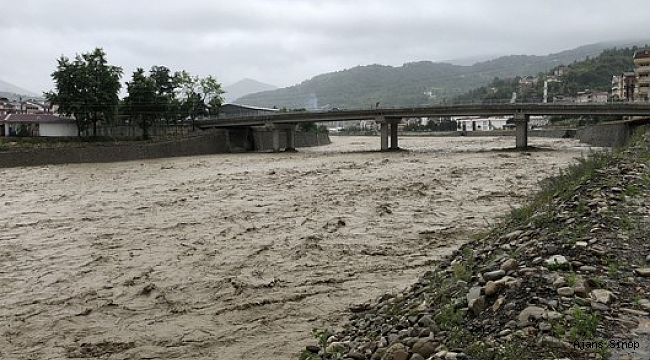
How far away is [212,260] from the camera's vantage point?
12383mm

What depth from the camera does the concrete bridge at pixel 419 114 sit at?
5572 cm

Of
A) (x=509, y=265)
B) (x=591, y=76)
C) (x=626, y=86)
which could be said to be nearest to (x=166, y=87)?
Answer: (x=509, y=265)

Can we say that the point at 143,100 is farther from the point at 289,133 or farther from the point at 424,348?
the point at 424,348

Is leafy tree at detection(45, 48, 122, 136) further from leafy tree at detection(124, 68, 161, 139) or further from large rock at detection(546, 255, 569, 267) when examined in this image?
large rock at detection(546, 255, 569, 267)

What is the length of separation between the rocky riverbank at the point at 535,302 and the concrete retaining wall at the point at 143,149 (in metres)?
51.2

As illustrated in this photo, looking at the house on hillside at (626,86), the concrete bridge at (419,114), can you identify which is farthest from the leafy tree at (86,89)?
the house on hillside at (626,86)

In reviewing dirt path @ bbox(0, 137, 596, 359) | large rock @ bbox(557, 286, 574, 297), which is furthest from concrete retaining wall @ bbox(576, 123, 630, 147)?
large rock @ bbox(557, 286, 574, 297)

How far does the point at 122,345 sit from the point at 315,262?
5.13 meters

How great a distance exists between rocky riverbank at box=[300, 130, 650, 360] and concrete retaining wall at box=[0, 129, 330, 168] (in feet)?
168

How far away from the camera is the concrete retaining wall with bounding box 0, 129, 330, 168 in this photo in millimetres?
49906

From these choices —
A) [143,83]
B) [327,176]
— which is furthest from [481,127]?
[327,176]

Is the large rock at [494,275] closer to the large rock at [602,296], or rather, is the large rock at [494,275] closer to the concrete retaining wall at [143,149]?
the large rock at [602,296]

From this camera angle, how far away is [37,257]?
1352cm

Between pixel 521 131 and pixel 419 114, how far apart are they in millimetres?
13095
